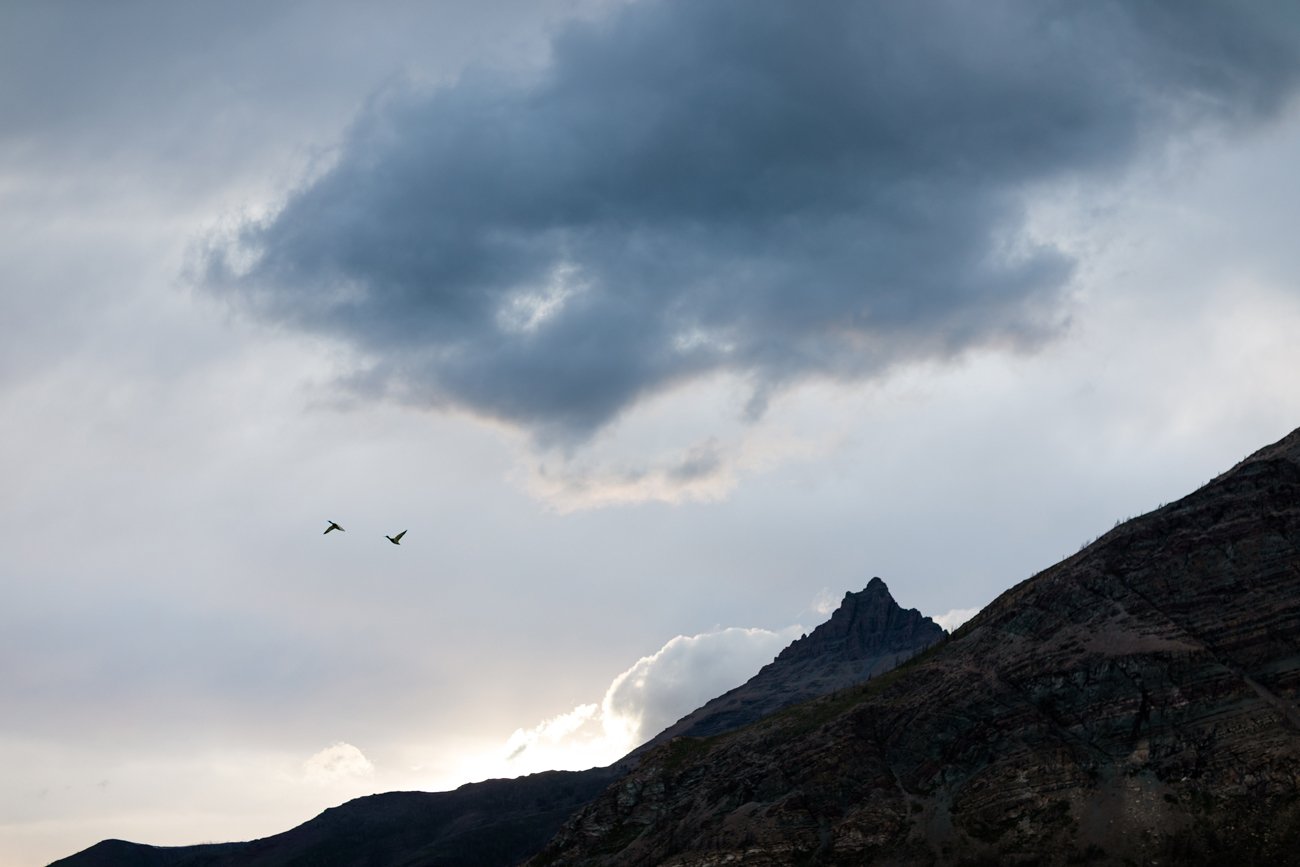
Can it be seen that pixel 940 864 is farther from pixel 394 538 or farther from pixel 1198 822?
pixel 394 538

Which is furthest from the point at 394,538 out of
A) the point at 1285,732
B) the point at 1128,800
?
the point at 1285,732

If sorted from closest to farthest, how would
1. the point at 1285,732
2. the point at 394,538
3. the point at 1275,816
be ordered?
the point at 394,538, the point at 1275,816, the point at 1285,732

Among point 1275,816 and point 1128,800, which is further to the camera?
point 1128,800

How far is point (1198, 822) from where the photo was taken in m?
184

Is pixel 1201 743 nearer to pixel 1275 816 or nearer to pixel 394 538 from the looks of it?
pixel 1275 816

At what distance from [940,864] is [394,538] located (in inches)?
5051

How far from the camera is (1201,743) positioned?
7790 inches

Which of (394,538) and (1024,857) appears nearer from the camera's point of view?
(394,538)

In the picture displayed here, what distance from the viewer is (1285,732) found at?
192 metres

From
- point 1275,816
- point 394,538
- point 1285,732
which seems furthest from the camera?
point 1285,732

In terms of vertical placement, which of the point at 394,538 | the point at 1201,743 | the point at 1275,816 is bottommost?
the point at 1275,816

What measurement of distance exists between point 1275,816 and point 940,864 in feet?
176

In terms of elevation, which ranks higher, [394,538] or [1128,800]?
[394,538]

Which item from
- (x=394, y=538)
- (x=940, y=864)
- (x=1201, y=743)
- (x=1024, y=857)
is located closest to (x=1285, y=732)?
(x=1201, y=743)
